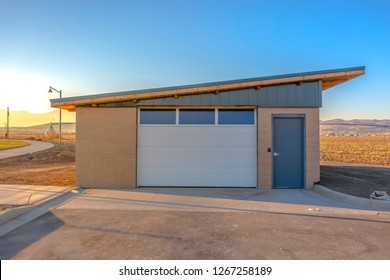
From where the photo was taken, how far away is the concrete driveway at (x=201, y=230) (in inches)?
155

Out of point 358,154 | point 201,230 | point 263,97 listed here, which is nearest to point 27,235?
point 201,230

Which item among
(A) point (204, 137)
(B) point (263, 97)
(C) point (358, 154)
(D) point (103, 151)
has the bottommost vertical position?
(C) point (358, 154)

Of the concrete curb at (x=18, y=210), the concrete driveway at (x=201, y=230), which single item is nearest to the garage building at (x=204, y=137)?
the concrete driveway at (x=201, y=230)

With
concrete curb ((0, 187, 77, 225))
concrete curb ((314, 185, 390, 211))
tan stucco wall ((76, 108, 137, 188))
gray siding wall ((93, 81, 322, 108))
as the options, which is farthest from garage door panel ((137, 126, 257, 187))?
concrete curb ((0, 187, 77, 225))

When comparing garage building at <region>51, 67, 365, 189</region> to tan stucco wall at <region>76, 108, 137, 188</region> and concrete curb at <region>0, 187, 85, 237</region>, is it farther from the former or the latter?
concrete curb at <region>0, 187, 85, 237</region>

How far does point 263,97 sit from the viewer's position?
8945mm

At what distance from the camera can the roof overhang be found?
856 cm

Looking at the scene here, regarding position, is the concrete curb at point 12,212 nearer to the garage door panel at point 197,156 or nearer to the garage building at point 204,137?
the garage building at point 204,137

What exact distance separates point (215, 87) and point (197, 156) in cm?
244

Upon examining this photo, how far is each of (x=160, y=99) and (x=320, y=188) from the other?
600 cm

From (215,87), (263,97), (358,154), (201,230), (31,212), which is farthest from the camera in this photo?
(358,154)

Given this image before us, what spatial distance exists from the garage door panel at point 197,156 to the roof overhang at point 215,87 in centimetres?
124

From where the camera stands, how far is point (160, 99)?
356 inches

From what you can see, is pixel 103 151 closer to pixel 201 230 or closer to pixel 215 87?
pixel 215 87
